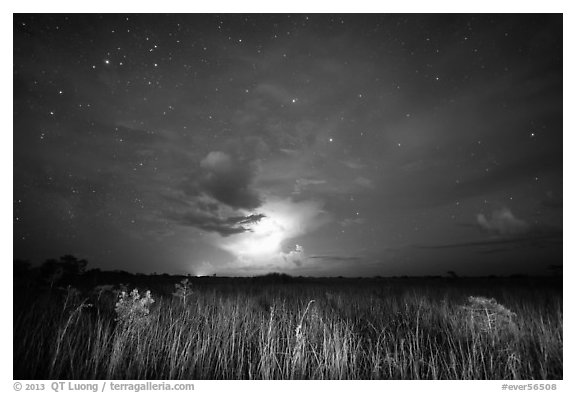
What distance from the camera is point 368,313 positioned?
25.2 ft
